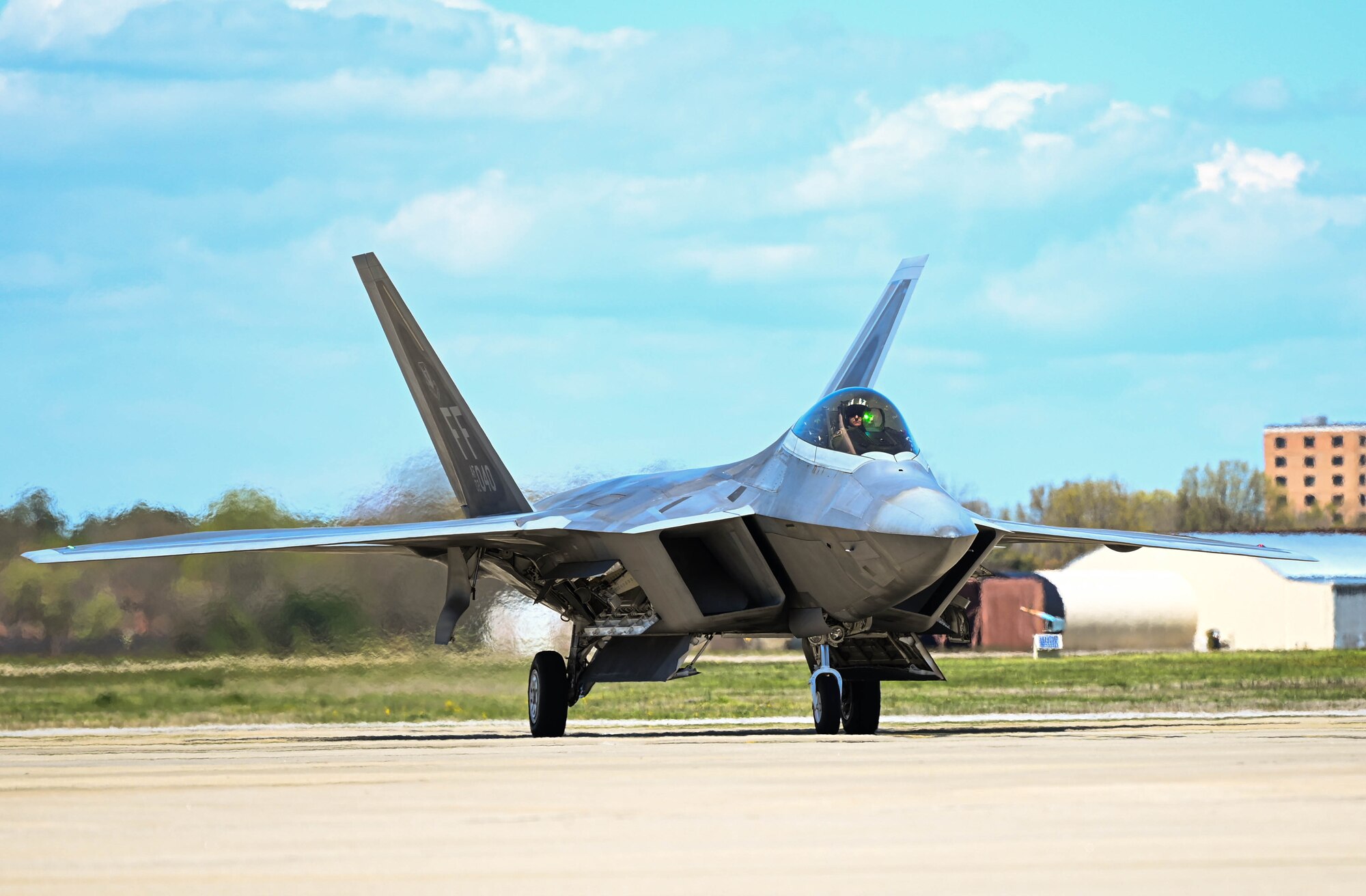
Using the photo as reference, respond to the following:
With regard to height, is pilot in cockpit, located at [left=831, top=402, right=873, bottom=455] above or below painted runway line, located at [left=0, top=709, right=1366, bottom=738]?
above

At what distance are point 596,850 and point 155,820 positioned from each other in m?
2.22

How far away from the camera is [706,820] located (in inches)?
289

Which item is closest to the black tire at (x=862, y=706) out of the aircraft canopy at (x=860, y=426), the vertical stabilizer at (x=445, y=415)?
the aircraft canopy at (x=860, y=426)

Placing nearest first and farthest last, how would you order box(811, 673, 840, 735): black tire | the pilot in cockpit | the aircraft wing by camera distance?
the pilot in cockpit
box(811, 673, 840, 735): black tire
the aircraft wing

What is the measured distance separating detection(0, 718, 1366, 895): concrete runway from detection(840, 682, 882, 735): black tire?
3024mm

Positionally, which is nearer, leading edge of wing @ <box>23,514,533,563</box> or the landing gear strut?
the landing gear strut

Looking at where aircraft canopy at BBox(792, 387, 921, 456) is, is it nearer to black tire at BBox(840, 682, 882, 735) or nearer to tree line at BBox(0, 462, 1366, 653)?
black tire at BBox(840, 682, 882, 735)

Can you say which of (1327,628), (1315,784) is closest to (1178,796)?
(1315,784)

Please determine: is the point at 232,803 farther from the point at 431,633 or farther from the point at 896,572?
the point at 431,633

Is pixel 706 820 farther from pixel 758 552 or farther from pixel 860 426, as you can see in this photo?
pixel 758 552

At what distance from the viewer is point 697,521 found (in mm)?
15055

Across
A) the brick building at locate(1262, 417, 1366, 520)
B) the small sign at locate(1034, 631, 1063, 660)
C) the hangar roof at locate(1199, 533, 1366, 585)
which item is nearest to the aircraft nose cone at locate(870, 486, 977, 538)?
the small sign at locate(1034, 631, 1063, 660)

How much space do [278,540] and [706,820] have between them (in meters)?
9.44

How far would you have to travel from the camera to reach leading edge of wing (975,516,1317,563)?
16156 millimetres
